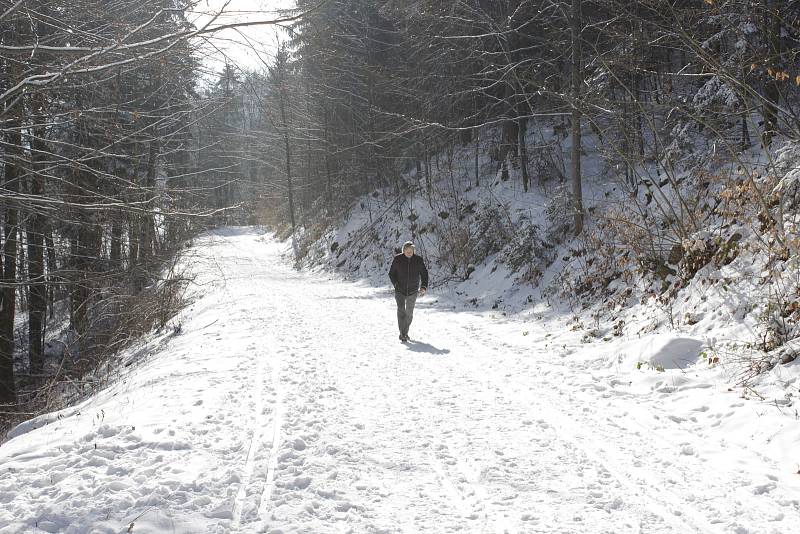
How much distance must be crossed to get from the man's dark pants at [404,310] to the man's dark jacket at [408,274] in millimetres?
201

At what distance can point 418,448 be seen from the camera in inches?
207

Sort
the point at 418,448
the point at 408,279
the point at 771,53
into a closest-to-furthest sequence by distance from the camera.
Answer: the point at 418,448 < the point at 771,53 < the point at 408,279

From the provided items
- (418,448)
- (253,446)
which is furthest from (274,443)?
(418,448)

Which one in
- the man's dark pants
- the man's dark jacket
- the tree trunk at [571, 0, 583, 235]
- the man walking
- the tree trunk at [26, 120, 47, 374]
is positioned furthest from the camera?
the tree trunk at [571, 0, 583, 235]

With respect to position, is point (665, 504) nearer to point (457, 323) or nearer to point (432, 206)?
point (457, 323)

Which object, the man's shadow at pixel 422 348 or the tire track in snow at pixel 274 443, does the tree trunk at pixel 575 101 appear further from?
the tire track in snow at pixel 274 443

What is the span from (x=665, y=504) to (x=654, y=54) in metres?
16.9

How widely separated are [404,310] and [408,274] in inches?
36.4

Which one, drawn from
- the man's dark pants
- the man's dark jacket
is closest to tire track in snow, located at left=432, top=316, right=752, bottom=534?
the man's dark pants

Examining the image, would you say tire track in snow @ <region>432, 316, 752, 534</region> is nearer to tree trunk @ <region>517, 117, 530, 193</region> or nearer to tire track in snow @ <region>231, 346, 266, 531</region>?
tire track in snow @ <region>231, 346, 266, 531</region>

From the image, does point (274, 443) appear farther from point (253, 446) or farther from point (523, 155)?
point (523, 155)

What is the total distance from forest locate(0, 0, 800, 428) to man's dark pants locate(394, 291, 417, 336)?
12.1 feet

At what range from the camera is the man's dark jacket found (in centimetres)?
1126

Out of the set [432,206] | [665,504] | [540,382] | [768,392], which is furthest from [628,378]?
[432,206]
